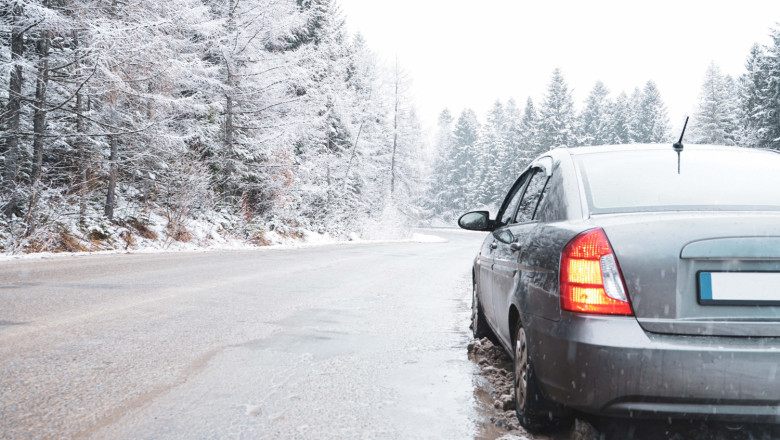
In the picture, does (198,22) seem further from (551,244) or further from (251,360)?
(551,244)

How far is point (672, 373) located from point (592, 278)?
1.54 feet

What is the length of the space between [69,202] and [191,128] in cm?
643

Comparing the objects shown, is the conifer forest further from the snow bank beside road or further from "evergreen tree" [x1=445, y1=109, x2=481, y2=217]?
"evergreen tree" [x1=445, y1=109, x2=481, y2=217]

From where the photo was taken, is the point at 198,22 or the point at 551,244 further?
the point at 198,22

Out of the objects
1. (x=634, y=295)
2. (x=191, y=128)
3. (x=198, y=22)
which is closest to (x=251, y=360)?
(x=634, y=295)

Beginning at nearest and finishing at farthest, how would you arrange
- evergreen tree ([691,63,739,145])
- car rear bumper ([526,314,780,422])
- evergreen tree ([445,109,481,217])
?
car rear bumper ([526,314,780,422])
evergreen tree ([691,63,739,145])
evergreen tree ([445,109,481,217])

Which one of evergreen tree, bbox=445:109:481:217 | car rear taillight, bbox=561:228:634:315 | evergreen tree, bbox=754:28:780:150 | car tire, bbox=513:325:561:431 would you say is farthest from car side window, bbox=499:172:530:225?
evergreen tree, bbox=445:109:481:217

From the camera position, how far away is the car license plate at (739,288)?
2.17m

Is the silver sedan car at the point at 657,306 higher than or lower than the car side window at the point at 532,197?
lower

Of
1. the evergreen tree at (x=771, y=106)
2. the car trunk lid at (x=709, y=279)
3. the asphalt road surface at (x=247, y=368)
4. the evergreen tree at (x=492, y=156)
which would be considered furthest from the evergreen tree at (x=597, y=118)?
the car trunk lid at (x=709, y=279)

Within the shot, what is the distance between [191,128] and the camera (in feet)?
62.1

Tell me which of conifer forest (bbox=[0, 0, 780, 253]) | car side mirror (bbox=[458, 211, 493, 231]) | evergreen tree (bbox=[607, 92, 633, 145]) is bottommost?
car side mirror (bbox=[458, 211, 493, 231])

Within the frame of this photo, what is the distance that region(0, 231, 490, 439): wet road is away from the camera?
2.88 m

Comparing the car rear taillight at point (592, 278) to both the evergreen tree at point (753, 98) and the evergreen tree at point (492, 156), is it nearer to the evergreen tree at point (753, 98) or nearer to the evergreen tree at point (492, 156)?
the evergreen tree at point (753, 98)
